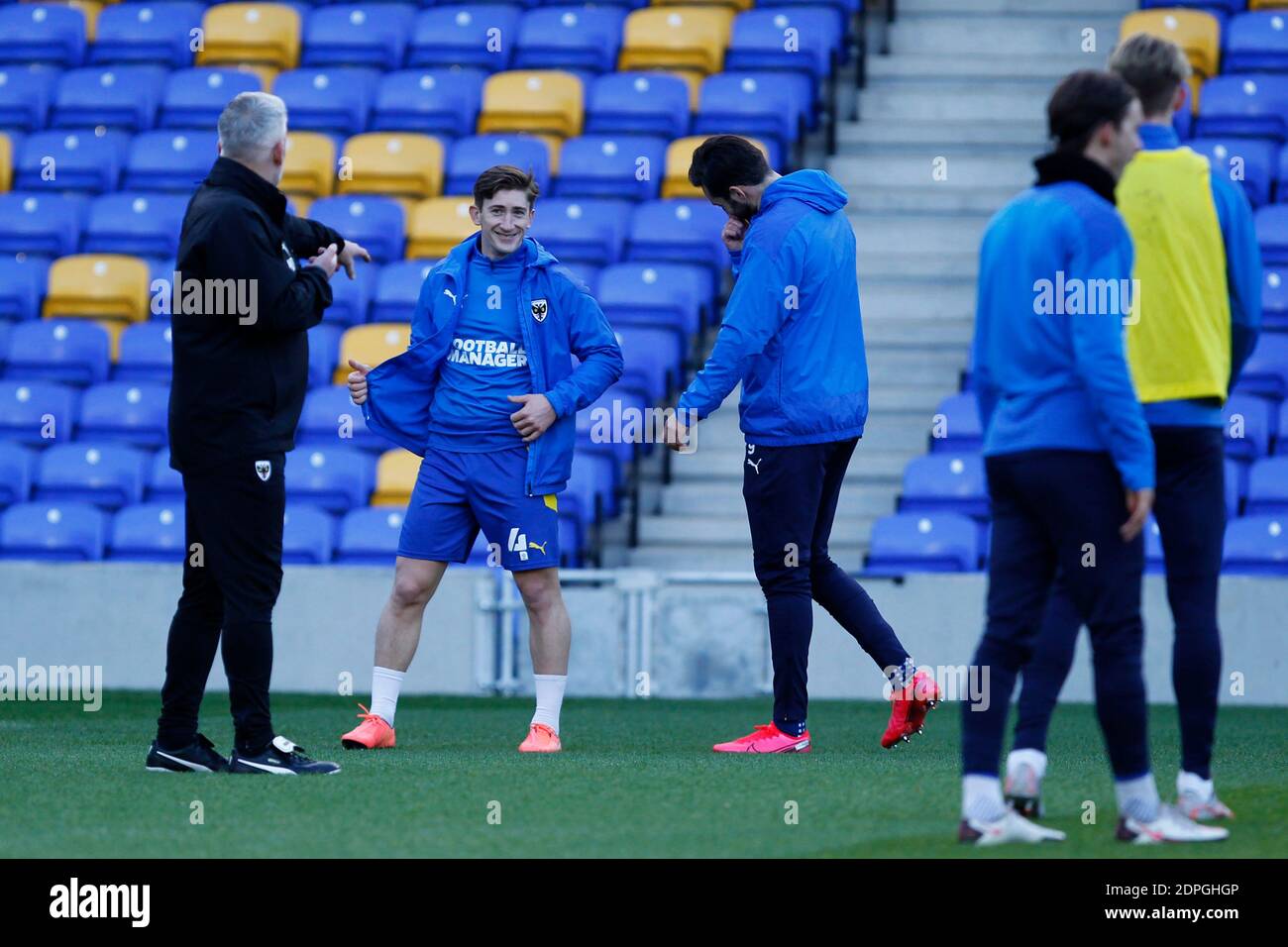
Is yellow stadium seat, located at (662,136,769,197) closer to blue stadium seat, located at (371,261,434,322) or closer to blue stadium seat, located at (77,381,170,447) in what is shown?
blue stadium seat, located at (371,261,434,322)

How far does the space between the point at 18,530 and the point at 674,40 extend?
16.1ft

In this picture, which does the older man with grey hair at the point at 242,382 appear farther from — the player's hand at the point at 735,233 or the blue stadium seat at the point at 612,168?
the blue stadium seat at the point at 612,168

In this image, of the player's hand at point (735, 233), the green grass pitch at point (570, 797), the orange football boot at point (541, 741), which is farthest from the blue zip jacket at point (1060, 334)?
the orange football boot at point (541, 741)

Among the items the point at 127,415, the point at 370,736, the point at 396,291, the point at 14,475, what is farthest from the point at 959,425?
the point at 14,475

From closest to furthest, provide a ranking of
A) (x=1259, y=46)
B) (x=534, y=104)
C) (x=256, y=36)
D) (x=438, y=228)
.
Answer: (x=438, y=228)
(x=1259, y=46)
(x=534, y=104)
(x=256, y=36)

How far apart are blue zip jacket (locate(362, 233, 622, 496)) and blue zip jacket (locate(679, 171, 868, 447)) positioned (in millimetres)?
445

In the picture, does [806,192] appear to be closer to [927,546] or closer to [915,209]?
[927,546]

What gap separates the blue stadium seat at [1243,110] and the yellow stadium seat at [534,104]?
3.53m

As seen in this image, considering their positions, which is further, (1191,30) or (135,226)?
(135,226)

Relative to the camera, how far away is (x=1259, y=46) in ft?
37.3

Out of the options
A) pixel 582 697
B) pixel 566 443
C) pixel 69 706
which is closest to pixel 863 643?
Answer: pixel 566 443

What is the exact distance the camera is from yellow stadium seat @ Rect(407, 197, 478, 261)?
1107cm

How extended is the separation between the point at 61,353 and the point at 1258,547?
613cm

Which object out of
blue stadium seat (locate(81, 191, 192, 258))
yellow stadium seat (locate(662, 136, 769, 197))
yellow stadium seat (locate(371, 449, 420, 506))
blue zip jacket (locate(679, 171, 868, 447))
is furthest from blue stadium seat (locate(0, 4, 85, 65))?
blue zip jacket (locate(679, 171, 868, 447))
